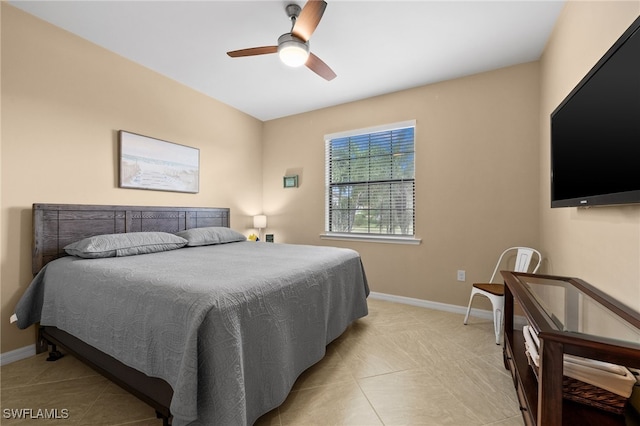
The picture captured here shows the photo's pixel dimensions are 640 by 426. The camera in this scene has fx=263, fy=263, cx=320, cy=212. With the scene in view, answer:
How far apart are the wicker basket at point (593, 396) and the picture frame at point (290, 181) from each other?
356 cm

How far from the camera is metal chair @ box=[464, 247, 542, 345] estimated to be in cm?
229

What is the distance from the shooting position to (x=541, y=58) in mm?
2553

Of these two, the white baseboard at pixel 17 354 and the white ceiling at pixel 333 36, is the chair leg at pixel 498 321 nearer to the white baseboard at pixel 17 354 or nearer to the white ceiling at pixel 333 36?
the white ceiling at pixel 333 36

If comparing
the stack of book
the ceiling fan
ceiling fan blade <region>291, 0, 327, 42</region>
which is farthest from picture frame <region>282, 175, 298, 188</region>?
the stack of book

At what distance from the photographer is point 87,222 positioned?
235 centimetres

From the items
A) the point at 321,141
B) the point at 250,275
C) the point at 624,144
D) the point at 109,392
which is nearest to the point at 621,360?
the point at 624,144

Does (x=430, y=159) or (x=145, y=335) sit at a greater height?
(x=430, y=159)

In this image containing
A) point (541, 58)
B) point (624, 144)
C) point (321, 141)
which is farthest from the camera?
point (321, 141)

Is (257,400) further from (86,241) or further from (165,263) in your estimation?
(86,241)

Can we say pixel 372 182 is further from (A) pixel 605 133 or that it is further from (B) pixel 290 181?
(A) pixel 605 133

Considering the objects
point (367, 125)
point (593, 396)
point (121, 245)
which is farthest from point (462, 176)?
point (121, 245)

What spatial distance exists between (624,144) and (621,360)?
33.3 inches

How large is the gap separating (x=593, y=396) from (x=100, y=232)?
3436 mm

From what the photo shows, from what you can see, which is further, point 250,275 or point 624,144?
point 250,275
